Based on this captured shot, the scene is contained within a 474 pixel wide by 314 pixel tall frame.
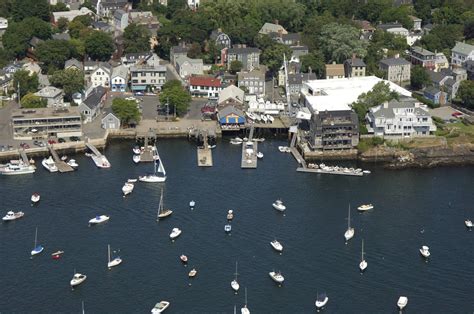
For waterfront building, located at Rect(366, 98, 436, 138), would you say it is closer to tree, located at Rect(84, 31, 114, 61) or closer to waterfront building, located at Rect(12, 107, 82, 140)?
waterfront building, located at Rect(12, 107, 82, 140)

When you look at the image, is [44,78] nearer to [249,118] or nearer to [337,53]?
[249,118]

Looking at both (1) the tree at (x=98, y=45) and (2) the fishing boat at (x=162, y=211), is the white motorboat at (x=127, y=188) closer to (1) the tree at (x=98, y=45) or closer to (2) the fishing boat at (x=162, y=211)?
(2) the fishing boat at (x=162, y=211)

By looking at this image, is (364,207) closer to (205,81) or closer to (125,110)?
(125,110)

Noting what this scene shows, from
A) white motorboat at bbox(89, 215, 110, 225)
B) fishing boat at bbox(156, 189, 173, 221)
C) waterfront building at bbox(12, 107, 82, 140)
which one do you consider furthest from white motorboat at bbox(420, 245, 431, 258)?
waterfront building at bbox(12, 107, 82, 140)

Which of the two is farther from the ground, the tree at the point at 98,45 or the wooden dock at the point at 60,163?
the tree at the point at 98,45

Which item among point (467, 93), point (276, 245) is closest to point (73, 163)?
point (276, 245)

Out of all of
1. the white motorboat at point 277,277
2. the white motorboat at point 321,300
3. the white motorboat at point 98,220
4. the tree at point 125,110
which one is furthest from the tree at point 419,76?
the white motorboat at point 321,300
